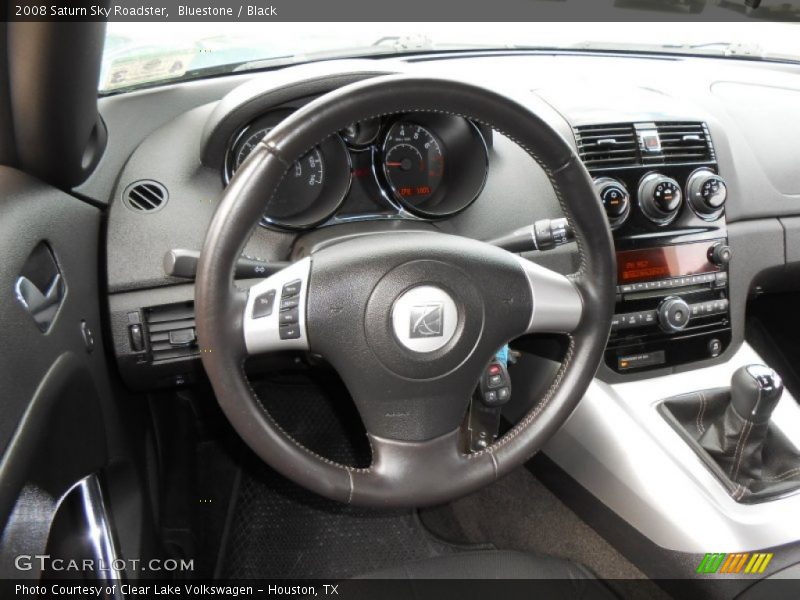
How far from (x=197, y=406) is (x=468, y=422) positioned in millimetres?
915

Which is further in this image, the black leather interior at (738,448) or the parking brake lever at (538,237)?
the black leather interior at (738,448)

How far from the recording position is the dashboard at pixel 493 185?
1423mm

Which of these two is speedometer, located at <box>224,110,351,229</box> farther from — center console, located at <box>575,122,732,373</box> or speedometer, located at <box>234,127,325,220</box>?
center console, located at <box>575,122,732,373</box>

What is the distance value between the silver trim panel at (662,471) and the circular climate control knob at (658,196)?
399 millimetres

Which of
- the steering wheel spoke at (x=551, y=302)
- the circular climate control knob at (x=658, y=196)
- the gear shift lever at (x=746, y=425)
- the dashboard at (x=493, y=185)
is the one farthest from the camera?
the circular climate control knob at (x=658, y=196)

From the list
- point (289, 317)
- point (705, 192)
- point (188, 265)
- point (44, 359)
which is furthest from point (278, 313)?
point (705, 192)

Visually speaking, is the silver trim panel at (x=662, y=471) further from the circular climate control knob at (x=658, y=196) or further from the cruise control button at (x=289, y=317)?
the cruise control button at (x=289, y=317)

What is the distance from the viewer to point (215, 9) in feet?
5.02

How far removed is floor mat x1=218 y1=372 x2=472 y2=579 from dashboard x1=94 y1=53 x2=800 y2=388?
1.90 ft

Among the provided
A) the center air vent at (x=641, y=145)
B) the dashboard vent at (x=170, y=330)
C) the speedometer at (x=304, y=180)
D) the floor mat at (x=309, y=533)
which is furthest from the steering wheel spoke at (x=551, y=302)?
the floor mat at (x=309, y=533)

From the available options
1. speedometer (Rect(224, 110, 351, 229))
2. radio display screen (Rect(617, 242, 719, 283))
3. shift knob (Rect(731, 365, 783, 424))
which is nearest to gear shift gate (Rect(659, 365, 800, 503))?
shift knob (Rect(731, 365, 783, 424))

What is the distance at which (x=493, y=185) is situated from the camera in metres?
1.60

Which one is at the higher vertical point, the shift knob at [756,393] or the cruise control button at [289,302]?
the cruise control button at [289,302]

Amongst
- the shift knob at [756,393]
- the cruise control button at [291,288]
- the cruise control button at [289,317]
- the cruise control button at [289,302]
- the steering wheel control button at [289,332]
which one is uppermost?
the cruise control button at [291,288]
